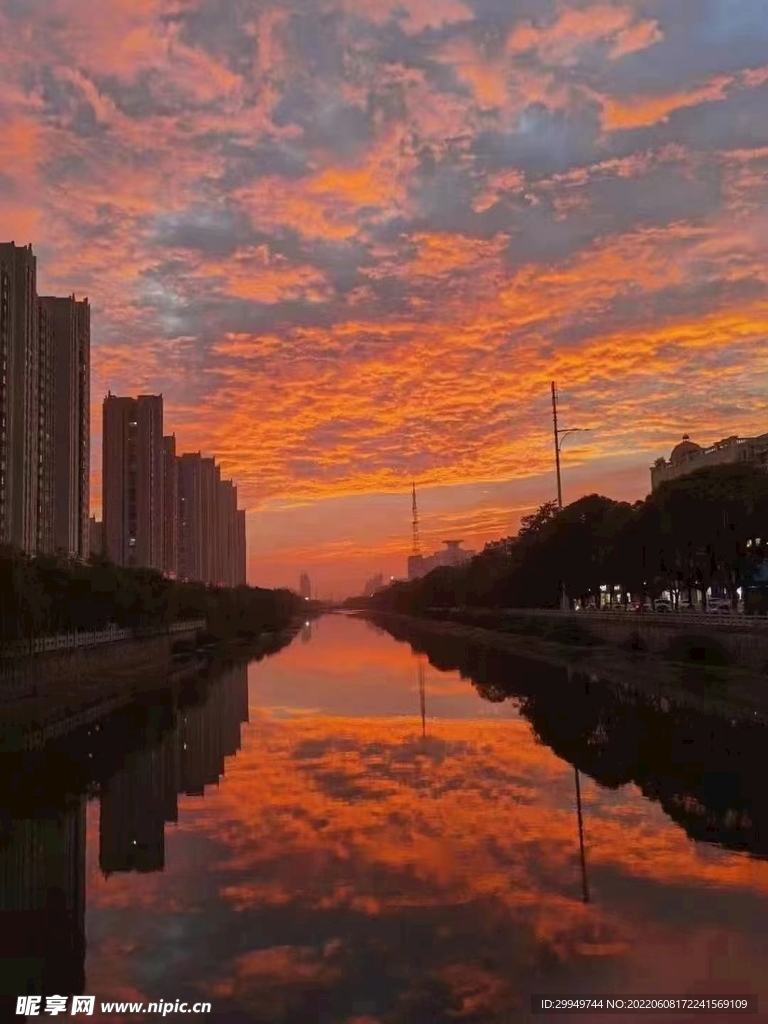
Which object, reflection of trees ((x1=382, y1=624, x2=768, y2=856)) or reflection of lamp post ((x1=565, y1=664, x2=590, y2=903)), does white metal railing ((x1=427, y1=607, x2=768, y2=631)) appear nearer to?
reflection of trees ((x1=382, y1=624, x2=768, y2=856))

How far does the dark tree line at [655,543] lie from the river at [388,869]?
24.2 metres

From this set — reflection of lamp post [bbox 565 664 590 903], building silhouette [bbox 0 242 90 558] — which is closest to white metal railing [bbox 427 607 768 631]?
reflection of lamp post [bbox 565 664 590 903]

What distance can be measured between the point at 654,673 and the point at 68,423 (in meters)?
90.6

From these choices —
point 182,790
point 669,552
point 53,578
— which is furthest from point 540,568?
point 182,790

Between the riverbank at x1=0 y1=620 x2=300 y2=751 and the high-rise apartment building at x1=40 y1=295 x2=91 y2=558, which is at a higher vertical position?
the high-rise apartment building at x1=40 y1=295 x2=91 y2=558

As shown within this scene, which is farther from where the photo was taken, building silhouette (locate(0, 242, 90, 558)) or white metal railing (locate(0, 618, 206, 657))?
building silhouette (locate(0, 242, 90, 558))

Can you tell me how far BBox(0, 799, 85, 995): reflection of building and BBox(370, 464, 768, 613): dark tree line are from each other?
1785 inches

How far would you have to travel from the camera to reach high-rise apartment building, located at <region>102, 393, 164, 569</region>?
157375 millimetres

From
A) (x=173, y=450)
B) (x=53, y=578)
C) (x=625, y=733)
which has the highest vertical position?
(x=173, y=450)

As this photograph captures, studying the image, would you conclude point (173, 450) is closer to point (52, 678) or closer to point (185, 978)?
point (52, 678)

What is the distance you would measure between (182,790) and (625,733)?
17.4 meters

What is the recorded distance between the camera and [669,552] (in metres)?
65.1

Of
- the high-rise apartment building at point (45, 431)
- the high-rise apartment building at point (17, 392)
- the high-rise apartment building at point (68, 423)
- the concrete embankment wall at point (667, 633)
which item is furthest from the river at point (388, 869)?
the high-rise apartment building at point (68, 423)

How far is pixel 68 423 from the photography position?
120 meters
